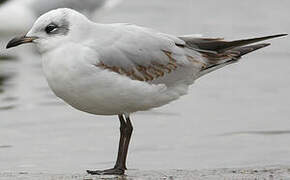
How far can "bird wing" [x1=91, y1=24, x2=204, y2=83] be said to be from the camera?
7.20 metres

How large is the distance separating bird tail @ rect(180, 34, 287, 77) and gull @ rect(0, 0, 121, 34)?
6584 millimetres

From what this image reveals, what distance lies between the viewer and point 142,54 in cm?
743

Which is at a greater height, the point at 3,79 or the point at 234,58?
the point at 234,58

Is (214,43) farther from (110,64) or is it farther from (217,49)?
(110,64)

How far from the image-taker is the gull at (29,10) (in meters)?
14.5

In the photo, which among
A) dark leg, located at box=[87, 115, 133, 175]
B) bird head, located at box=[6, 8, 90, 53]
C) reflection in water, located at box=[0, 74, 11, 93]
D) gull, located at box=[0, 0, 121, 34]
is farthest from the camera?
gull, located at box=[0, 0, 121, 34]

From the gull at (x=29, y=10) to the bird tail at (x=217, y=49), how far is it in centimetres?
658

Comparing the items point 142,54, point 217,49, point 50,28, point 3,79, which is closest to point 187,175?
point 142,54

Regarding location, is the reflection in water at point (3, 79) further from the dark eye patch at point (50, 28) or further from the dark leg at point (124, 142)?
the dark eye patch at point (50, 28)

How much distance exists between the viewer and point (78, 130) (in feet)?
31.7

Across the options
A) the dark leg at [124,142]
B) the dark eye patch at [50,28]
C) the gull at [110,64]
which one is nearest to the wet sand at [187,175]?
the dark leg at [124,142]

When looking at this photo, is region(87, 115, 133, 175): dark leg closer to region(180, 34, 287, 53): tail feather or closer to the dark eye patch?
region(180, 34, 287, 53): tail feather

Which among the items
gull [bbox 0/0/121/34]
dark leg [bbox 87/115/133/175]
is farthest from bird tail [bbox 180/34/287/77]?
gull [bbox 0/0/121/34]

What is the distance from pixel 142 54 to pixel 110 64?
38cm
